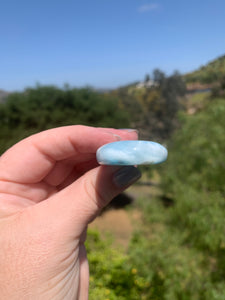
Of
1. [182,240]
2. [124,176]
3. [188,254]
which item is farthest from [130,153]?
[182,240]

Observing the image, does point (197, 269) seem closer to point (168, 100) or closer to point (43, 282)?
point (43, 282)

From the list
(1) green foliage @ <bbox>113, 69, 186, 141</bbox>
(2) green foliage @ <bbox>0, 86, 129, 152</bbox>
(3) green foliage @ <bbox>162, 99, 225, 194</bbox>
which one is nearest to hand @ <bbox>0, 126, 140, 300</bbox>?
(3) green foliage @ <bbox>162, 99, 225, 194</bbox>

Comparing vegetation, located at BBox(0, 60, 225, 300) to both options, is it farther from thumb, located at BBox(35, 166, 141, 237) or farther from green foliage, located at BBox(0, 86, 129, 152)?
green foliage, located at BBox(0, 86, 129, 152)

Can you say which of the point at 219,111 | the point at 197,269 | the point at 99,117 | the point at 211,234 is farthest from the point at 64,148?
the point at 99,117

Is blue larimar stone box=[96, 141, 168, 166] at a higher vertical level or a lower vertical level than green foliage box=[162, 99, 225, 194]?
higher

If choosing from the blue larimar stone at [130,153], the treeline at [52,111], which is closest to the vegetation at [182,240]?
the treeline at [52,111]

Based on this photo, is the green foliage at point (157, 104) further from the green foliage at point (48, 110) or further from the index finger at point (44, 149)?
the index finger at point (44, 149)
